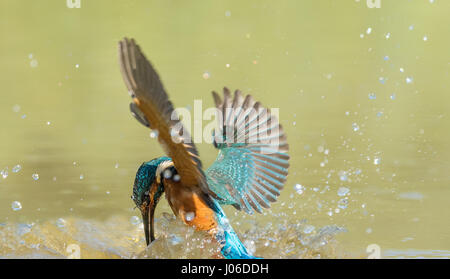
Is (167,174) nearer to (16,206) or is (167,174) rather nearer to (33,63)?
(16,206)

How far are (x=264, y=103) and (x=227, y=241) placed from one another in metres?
4.00

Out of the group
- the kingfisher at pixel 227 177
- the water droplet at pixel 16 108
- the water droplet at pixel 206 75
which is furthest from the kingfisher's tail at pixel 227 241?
the water droplet at pixel 206 75

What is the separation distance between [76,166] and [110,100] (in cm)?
215

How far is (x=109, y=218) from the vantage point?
5.22m


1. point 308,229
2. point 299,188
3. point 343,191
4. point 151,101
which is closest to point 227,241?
point 308,229

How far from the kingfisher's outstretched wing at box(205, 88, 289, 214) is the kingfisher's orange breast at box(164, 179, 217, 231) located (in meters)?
0.16

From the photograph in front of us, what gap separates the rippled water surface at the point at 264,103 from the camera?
15.9 feet

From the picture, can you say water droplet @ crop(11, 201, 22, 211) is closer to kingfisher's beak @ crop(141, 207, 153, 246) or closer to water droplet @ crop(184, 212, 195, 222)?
kingfisher's beak @ crop(141, 207, 153, 246)

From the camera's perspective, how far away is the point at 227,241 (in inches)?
161

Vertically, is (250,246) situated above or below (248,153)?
below

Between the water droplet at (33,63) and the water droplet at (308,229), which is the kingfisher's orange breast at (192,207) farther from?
the water droplet at (33,63)

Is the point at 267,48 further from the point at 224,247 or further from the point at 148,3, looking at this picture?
the point at 224,247

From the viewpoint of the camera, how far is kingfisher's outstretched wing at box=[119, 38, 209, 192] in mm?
3432

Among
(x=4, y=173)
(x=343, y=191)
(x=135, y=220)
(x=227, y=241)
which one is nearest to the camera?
(x=227, y=241)
